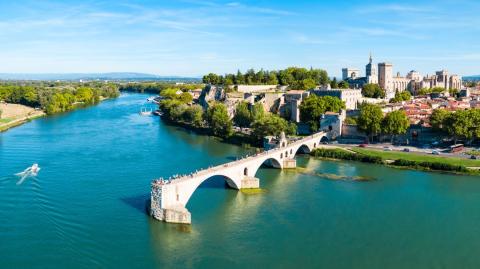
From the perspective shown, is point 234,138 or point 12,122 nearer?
point 234,138

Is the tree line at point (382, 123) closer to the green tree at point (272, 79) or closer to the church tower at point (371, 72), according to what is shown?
the green tree at point (272, 79)

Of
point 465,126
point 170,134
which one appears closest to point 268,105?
point 170,134

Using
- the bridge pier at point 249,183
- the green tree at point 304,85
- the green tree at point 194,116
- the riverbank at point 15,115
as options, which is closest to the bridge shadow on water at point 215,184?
the bridge pier at point 249,183

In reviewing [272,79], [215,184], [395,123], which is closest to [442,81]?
[272,79]

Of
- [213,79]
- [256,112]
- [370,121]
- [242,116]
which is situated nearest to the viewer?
Result: [370,121]

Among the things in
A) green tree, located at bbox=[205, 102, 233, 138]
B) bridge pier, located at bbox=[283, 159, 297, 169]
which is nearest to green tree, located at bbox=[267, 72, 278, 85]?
green tree, located at bbox=[205, 102, 233, 138]

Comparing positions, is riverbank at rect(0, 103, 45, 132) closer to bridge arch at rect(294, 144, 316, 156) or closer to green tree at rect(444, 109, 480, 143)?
bridge arch at rect(294, 144, 316, 156)

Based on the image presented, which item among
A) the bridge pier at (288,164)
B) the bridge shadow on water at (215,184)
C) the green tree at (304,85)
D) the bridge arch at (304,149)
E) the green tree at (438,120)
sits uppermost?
the green tree at (304,85)

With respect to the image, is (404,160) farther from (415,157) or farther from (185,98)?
(185,98)
